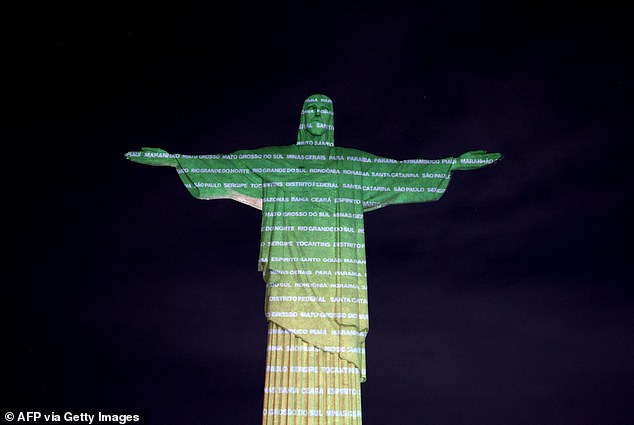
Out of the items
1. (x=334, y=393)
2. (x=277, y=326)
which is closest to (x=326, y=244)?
(x=277, y=326)

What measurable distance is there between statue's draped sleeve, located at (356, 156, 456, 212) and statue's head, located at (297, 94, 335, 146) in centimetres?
54

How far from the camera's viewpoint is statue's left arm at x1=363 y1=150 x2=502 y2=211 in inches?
286

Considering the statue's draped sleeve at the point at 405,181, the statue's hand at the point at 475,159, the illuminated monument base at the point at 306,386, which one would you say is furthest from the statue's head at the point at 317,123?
the illuminated monument base at the point at 306,386

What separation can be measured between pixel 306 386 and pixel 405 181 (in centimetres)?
223

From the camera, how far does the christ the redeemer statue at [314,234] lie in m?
6.50

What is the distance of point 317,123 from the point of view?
7.50 metres

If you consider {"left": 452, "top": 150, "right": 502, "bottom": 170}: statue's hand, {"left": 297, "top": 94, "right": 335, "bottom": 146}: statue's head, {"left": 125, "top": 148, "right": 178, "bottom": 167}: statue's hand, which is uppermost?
{"left": 297, "top": 94, "right": 335, "bottom": 146}: statue's head

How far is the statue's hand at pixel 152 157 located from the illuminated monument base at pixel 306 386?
6.48 ft

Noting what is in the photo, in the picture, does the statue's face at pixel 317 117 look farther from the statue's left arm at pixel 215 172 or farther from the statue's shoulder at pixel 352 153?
the statue's left arm at pixel 215 172

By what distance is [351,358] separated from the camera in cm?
656

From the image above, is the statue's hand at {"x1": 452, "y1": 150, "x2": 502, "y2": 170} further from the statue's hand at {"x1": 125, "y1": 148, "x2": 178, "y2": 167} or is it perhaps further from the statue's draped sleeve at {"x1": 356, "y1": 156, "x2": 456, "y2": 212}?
the statue's hand at {"x1": 125, "y1": 148, "x2": 178, "y2": 167}

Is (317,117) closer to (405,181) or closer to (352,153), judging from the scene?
(352,153)

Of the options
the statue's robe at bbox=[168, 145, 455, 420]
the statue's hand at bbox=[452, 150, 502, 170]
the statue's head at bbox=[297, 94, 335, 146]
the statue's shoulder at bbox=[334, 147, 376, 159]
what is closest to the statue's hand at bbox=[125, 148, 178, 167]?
the statue's robe at bbox=[168, 145, 455, 420]

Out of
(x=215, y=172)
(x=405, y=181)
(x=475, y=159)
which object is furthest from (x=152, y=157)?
(x=475, y=159)
